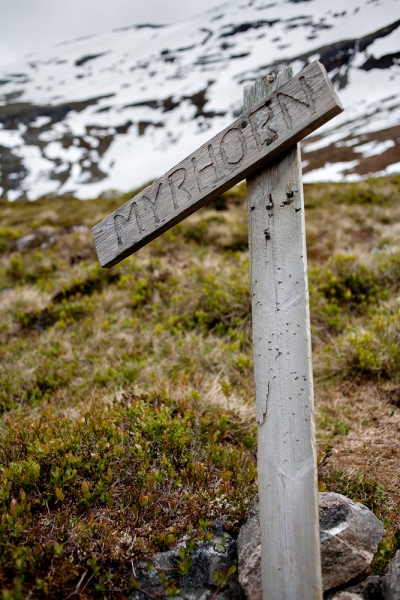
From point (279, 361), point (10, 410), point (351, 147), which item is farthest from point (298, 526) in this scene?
point (351, 147)

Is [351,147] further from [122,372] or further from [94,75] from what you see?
[94,75]

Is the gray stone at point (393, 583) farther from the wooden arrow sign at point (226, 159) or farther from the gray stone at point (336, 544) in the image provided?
the wooden arrow sign at point (226, 159)

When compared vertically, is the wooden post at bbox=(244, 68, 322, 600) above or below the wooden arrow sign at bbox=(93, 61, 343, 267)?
below

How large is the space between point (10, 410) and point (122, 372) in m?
1.01

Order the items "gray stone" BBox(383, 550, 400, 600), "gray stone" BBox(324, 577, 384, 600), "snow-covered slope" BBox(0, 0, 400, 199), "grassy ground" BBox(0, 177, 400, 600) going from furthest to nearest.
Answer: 1. "snow-covered slope" BBox(0, 0, 400, 199)
2. "grassy ground" BBox(0, 177, 400, 600)
3. "gray stone" BBox(324, 577, 384, 600)
4. "gray stone" BBox(383, 550, 400, 600)

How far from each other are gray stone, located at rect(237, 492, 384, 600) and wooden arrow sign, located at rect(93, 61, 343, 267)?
1.51 m

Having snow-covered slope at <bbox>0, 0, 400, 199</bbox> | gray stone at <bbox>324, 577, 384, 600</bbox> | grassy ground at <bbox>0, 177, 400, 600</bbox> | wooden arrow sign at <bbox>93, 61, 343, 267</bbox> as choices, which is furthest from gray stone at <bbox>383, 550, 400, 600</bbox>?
snow-covered slope at <bbox>0, 0, 400, 199</bbox>

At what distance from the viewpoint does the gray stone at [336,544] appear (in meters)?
1.62

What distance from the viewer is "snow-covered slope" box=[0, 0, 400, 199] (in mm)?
24234

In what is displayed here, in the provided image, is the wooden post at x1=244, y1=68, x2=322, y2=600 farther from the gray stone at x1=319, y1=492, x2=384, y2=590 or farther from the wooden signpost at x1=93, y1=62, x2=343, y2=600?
the gray stone at x1=319, y1=492, x2=384, y2=590

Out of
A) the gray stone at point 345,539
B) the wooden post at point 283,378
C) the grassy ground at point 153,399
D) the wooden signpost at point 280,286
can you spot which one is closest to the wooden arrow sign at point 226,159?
the wooden signpost at point 280,286

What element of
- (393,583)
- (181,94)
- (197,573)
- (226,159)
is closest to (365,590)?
(393,583)

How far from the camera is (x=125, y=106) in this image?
201ft

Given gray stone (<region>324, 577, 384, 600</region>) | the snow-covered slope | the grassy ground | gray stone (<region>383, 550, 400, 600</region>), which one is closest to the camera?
gray stone (<region>383, 550, 400, 600</region>)
